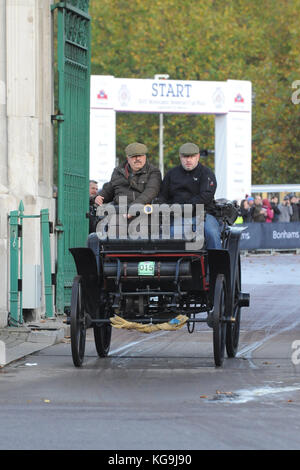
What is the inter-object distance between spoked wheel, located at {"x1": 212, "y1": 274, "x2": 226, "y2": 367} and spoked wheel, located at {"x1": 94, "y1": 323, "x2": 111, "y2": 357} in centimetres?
118

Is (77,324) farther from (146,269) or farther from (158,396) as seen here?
(158,396)

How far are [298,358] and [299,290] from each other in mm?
11338

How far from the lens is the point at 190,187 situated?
41.4ft

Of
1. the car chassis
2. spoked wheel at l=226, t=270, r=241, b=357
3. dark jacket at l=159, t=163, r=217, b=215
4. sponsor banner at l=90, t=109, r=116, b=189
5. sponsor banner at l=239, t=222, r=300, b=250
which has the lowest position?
sponsor banner at l=239, t=222, r=300, b=250

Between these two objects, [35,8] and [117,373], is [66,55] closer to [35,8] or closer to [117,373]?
[35,8]

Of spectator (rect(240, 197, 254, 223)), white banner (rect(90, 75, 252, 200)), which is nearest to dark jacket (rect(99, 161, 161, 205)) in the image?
spectator (rect(240, 197, 254, 223))

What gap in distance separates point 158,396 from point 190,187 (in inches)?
124

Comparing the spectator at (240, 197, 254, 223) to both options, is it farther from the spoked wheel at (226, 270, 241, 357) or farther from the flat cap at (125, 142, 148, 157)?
the flat cap at (125, 142, 148, 157)

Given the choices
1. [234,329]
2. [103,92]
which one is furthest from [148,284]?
[103,92]

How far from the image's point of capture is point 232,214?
42.1 ft

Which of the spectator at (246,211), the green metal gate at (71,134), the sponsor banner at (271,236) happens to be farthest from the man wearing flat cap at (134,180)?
the spectator at (246,211)

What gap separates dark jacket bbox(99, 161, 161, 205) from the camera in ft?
41.5

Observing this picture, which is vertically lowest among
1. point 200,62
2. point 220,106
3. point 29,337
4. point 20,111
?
point 29,337

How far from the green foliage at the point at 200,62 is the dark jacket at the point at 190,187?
58.6m
